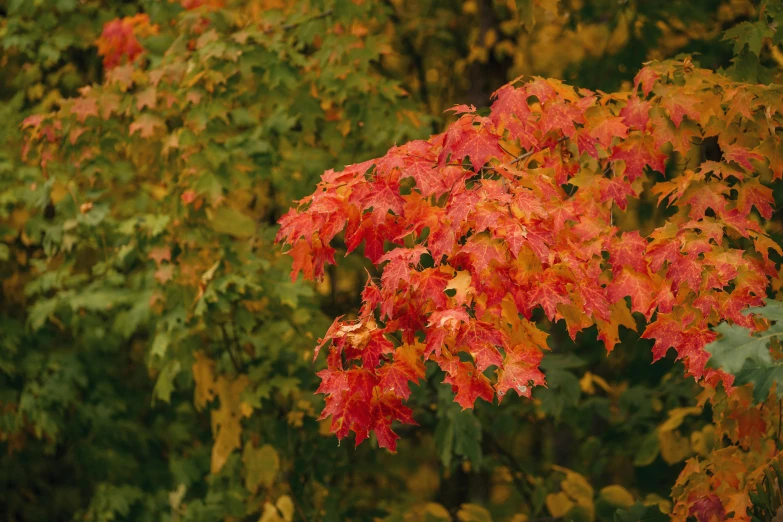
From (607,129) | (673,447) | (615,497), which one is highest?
(607,129)

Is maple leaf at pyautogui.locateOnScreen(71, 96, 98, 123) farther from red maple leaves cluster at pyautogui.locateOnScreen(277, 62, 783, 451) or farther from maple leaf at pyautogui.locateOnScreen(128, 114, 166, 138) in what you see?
red maple leaves cluster at pyautogui.locateOnScreen(277, 62, 783, 451)

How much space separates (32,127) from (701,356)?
4.14 metres

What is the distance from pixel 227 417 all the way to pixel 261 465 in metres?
0.35

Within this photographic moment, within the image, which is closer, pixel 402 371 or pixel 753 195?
pixel 402 371

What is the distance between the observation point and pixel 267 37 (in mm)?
4816

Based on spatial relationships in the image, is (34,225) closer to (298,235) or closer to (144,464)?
(144,464)

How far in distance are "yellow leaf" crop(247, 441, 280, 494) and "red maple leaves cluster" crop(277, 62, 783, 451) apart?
2187 mm

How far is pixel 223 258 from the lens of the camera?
4688mm

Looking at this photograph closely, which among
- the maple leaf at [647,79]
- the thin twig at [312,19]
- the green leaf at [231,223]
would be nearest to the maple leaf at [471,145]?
the maple leaf at [647,79]

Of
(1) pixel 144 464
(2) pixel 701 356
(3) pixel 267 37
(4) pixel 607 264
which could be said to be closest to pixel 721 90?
(4) pixel 607 264

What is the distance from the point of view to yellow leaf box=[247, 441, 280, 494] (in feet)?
16.6

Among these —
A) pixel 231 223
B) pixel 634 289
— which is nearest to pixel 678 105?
pixel 634 289

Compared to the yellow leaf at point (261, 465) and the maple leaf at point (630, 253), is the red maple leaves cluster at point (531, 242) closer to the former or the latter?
the maple leaf at point (630, 253)

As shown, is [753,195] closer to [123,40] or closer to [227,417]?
[227,417]
